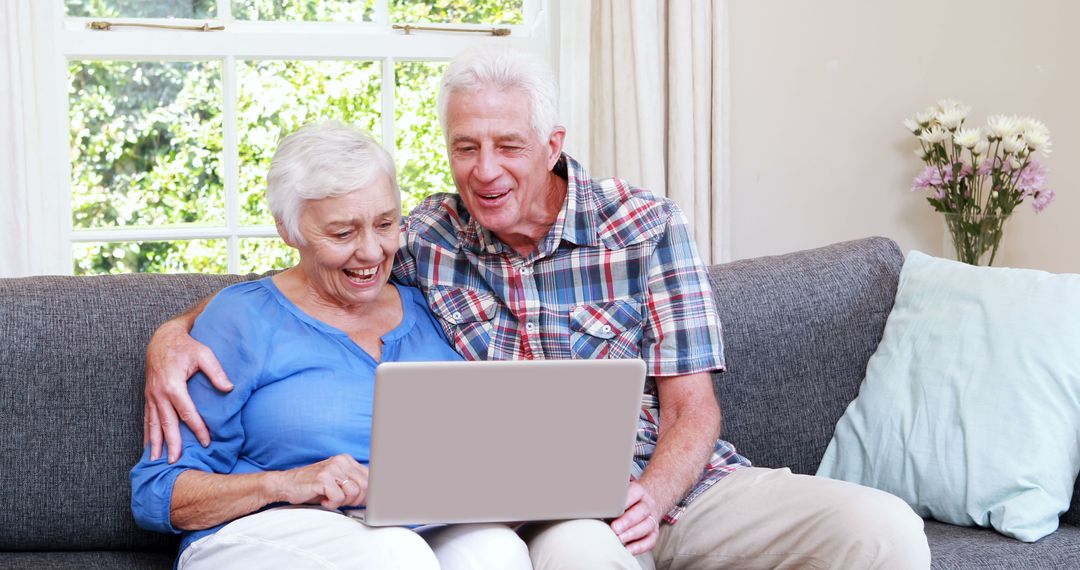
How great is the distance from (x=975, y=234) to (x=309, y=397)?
1897mm

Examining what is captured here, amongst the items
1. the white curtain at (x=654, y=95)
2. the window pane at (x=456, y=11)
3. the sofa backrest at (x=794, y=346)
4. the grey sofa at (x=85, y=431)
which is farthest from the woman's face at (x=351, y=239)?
the window pane at (x=456, y=11)

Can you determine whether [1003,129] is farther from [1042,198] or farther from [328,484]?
[328,484]

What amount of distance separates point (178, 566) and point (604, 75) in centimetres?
174

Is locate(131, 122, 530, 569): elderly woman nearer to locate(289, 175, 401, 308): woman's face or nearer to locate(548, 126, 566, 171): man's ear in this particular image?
locate(289, 175, 401, 308): woman's face

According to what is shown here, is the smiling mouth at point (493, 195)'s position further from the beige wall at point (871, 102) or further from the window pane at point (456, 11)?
the beige wall at point (871, 102)

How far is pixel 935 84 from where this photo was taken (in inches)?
124

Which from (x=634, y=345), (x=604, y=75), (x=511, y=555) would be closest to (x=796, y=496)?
(x=634, y=345)

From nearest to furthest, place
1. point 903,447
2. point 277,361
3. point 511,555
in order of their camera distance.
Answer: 1. point 511,555
2. point 277,361
3. point 903,447

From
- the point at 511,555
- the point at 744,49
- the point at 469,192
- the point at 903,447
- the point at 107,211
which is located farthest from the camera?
the point at 744,49

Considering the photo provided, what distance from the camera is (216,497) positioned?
1.52 metres

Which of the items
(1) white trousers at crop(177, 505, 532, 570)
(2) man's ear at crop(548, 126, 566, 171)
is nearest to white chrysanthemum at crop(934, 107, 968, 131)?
(2) man's ear at crop(548, 126, 566, 171)

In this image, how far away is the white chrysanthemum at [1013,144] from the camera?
2.79m

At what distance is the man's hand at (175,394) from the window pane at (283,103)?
136 cm

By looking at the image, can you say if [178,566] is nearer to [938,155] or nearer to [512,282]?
[512,282]
